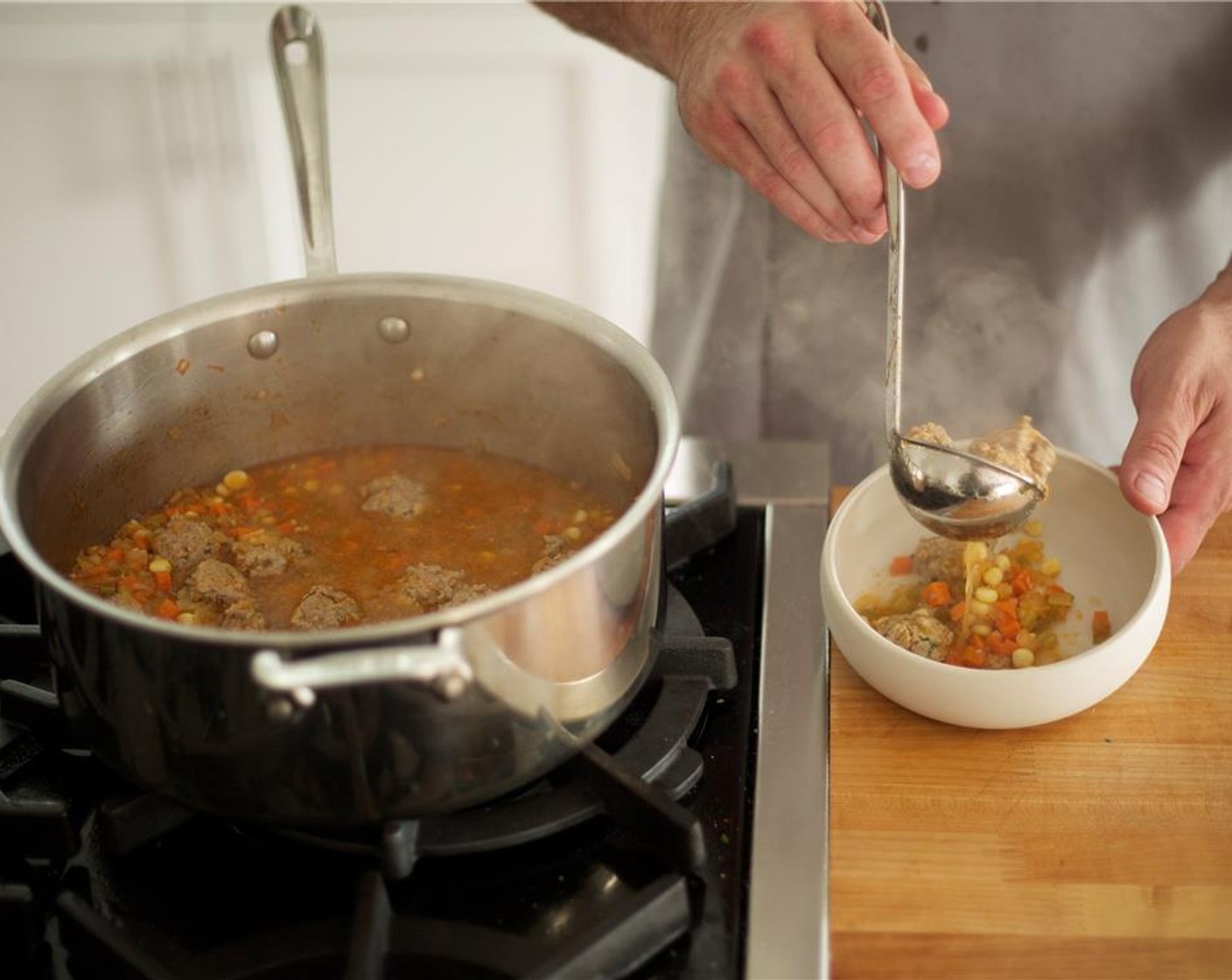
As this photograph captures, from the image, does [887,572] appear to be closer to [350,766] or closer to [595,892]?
[595,892]

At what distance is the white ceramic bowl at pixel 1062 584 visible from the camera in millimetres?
Answer: 1032

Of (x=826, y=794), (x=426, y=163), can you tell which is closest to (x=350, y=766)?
(x=826, y=794)

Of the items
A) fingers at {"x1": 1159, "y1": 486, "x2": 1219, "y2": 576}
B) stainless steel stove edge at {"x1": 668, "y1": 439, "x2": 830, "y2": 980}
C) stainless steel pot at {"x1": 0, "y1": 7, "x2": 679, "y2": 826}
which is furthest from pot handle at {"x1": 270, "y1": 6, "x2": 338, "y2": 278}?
fingers at {"x1": 1159, "y1": 486, "x2": 1219, "y2": 576}

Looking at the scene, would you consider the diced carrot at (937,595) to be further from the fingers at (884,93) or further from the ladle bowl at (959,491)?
the fingers at (884,93)

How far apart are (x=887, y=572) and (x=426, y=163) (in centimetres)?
171

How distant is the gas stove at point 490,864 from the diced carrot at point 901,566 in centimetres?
17

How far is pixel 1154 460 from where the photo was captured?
1.14 meters

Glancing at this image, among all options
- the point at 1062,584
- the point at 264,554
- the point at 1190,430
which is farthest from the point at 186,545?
the point at 1190,430

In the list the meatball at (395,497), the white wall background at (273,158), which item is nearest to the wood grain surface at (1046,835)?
the meatball at (395,497)

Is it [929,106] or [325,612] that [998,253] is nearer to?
[929,106]

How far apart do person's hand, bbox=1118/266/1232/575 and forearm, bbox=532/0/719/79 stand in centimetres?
56

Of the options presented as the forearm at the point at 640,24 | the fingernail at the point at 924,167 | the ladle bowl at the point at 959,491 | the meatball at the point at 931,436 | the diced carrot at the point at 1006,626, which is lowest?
the diced carrot at the point at 1006,626

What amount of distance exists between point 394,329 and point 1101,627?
692 millimetres

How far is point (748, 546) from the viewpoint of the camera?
131cm
